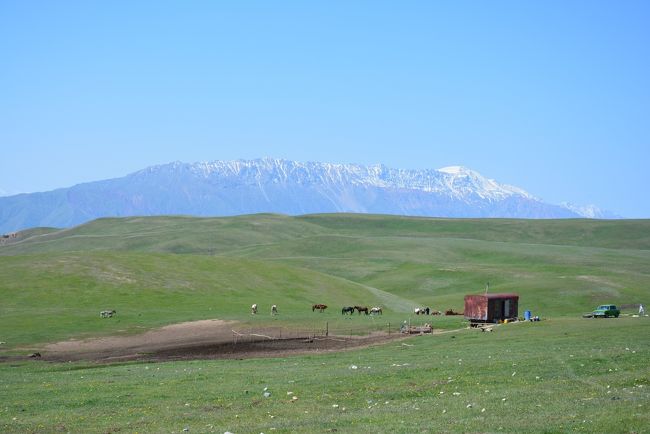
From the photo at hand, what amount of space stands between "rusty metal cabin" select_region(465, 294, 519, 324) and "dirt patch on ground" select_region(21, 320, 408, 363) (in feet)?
38.8

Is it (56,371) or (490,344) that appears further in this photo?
(490,344)

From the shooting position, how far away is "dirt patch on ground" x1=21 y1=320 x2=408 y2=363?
50.8 meters

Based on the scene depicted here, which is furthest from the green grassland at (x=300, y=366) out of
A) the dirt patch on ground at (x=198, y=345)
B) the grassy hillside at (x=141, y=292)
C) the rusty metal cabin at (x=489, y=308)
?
the rusty metal cabin at (x=489, y=308)

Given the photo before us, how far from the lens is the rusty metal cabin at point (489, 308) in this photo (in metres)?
69.2

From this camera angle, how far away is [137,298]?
3282 inches

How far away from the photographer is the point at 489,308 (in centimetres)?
6931

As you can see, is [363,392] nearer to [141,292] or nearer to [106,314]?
[106,314]

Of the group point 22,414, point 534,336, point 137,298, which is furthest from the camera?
point 137,298

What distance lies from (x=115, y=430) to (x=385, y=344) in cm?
3141

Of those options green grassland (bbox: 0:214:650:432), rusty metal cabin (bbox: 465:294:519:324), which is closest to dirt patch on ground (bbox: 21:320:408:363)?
green grassland (bbox: 0:214:650:432)

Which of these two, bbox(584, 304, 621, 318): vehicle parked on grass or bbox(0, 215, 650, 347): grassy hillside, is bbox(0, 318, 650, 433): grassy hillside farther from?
bbox(0, 215, 650, 347): grassy hillside

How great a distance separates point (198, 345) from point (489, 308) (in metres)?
28.3

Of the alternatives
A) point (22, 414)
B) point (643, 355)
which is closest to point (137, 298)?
point (22, 414)

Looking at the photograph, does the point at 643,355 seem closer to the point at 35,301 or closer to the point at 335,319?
the point at 335,319
